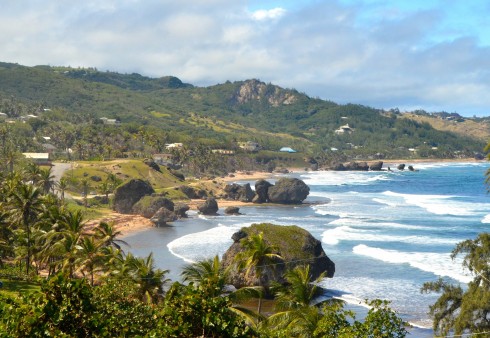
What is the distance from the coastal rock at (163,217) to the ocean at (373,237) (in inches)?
81.7

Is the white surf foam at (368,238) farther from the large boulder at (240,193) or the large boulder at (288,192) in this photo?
the large boulder at (240,193)

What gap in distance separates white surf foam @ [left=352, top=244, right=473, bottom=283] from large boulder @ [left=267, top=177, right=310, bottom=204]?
178 ft

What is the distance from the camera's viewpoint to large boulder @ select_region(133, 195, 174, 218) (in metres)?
104

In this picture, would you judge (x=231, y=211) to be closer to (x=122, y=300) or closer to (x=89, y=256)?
(x=89, y=256)

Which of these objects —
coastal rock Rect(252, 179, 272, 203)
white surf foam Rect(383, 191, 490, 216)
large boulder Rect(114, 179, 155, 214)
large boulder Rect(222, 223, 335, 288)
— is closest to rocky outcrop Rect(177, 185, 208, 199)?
coastal rock Rect(252, 179, 272, 203)

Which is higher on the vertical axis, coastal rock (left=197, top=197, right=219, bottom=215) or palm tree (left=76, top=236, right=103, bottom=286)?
palm tree (left=76, top=236, right=103, bottom=286)

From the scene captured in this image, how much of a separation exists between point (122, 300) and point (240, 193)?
4244 inches

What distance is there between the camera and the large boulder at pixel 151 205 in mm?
104062

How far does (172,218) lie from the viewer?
101m

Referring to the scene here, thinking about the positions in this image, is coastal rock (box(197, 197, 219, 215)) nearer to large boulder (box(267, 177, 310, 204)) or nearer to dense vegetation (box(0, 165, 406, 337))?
large boulder (box(267, 177, 310, 204))

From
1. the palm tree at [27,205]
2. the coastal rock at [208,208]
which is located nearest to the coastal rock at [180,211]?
the coastal rock at [208,208]

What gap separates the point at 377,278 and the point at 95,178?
270ft

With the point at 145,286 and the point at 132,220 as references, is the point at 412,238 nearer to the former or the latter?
the point at 132,220

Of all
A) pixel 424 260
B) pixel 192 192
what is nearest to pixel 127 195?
pixel 192 192
